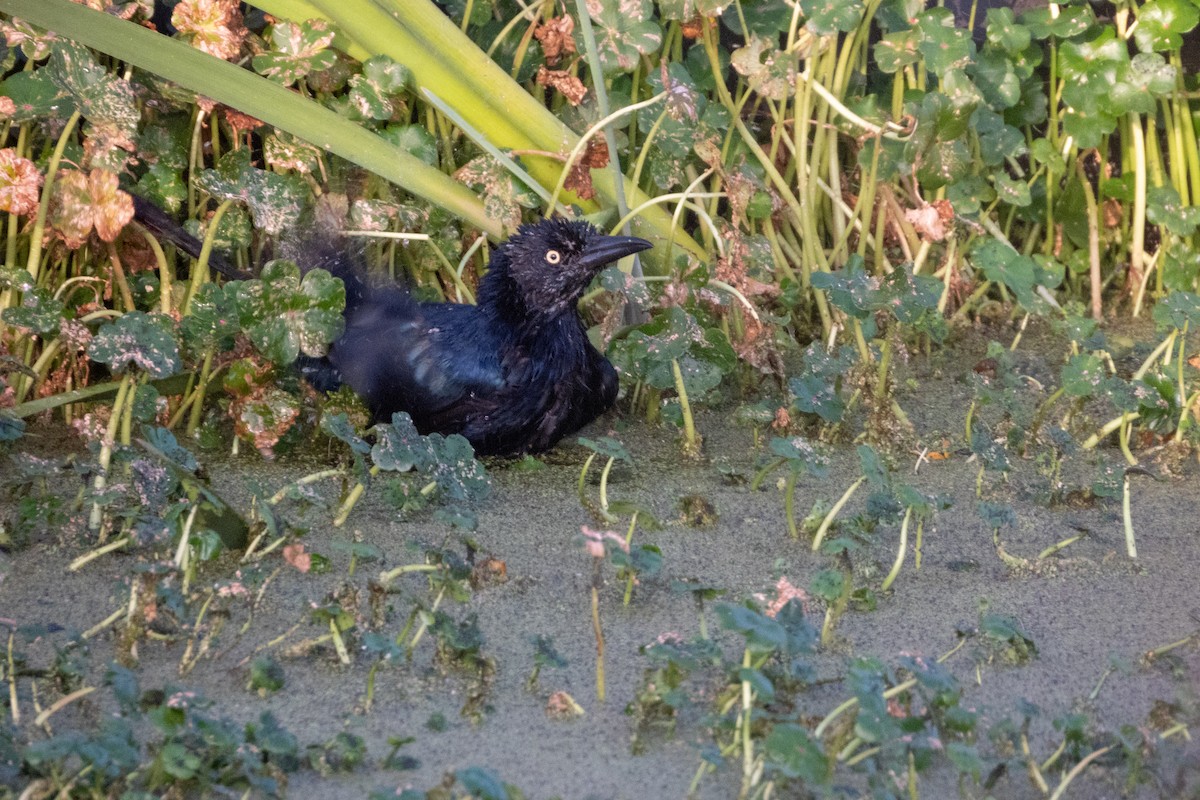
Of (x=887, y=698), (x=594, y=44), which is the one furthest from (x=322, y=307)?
(x=887, y=698)

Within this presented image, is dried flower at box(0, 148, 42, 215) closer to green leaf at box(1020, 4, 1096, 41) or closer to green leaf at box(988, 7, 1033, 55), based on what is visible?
green leaf at box(988, 7, 1033, 55)

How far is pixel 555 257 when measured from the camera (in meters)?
2.98

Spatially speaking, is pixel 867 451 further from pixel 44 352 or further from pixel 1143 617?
pixel 44 352

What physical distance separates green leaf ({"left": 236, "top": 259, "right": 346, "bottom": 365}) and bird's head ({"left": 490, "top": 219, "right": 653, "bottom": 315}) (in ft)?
1.47

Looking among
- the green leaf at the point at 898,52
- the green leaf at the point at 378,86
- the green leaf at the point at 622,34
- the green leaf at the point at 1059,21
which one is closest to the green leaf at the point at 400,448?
the green leaf at the point at 378,86

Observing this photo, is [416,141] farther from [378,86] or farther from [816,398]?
[816,398]

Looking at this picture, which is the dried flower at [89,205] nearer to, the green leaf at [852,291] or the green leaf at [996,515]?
the green leaf at [852,291]

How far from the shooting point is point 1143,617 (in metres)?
2.22

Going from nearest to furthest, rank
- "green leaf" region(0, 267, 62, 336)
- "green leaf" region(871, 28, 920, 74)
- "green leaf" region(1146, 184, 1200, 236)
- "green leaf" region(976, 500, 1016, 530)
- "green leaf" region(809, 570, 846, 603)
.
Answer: "green leaf" region(809, 570, 846, 603) → "green leaf" region(976, 500, 1016, 530) → "green leaf" region(0, 267, 62, 336) → "green leaf" region(871, 28, 920, 74) → "green leaf" region(1146, 184, 1200, 236)

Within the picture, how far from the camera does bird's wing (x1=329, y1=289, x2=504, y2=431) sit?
Result: 291 cm

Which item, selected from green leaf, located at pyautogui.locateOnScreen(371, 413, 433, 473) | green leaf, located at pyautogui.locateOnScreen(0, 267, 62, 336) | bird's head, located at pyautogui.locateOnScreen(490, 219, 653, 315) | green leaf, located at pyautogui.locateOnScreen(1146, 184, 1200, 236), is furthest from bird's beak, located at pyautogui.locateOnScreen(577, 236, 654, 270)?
green leaf, located at pyautogui.locateOnScreen(1146, 184, 1200, 236)

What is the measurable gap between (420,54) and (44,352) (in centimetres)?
112

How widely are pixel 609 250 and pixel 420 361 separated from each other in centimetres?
50

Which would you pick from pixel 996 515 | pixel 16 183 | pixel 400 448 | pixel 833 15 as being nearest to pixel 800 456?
pixel 996 515
